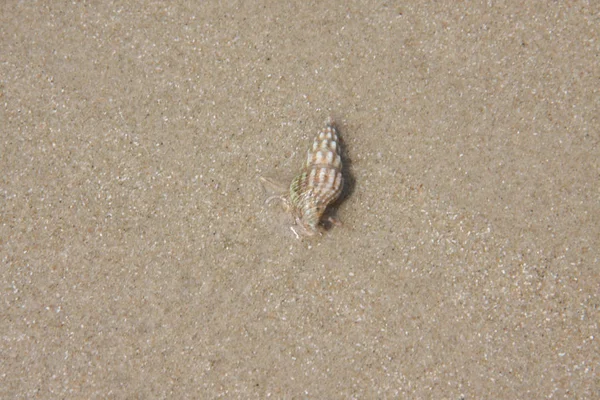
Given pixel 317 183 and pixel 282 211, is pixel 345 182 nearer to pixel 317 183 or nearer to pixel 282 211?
pixel 317 183

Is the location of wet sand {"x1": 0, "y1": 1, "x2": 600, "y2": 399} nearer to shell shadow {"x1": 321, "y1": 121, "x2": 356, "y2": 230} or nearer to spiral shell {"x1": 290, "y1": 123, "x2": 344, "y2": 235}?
shell shadow {"x1": 321, "y1": 121, "x2": 356, "y2": 230}

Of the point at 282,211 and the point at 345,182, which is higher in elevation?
the point at 345,182

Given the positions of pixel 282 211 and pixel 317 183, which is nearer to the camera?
pixel 317 183

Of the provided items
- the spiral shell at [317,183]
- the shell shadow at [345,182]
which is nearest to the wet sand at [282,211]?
the shell shadow at [345,182]

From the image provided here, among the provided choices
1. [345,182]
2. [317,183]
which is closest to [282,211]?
[317,183]

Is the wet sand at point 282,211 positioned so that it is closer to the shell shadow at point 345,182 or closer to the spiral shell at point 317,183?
the shell shadow at point 345,182

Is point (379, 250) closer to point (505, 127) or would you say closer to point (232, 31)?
point (505, 127)
